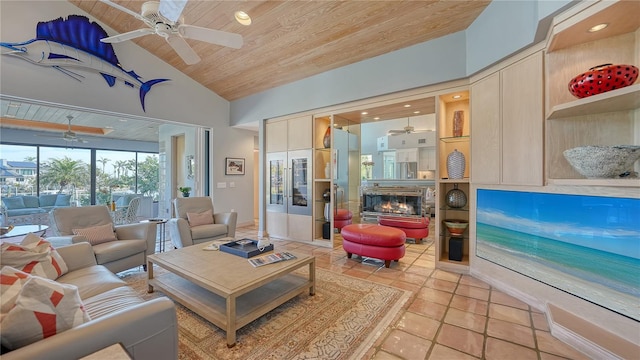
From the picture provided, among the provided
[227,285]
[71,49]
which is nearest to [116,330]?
[227,285]

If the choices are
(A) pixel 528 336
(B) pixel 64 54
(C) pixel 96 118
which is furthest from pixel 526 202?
(C) pixel 96 118

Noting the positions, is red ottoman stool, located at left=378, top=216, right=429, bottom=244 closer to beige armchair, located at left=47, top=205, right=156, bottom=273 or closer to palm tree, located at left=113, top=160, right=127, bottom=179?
beige armchair, located at left=47, top=205, right=156, bottom=273

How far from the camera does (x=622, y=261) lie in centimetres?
185

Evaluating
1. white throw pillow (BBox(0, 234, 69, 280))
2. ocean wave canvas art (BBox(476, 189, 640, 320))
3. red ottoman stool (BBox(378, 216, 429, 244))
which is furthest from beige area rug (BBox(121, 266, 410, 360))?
red ottoman stool (BBox(378, 216, 429, 244))

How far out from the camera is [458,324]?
2121 mm

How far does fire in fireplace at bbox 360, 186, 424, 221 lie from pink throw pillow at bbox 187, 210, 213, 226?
9.32 feet

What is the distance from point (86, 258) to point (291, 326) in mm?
1961

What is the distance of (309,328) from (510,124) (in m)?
2.87

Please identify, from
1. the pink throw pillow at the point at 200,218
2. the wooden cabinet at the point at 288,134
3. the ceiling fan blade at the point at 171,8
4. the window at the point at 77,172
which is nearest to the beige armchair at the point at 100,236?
the pink throw pillow at the point at 200,218

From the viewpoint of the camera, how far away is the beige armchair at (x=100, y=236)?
2.75 meters

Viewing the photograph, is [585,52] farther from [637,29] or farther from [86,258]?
[86,258]

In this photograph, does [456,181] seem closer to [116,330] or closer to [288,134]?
[288,134]

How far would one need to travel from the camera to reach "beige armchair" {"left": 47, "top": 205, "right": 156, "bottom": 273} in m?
2.75

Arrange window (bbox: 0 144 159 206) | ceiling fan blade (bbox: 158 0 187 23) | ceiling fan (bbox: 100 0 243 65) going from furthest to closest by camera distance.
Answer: window (bbox: 0 144 159 206)
ceiling fan (bbox: 100 0 243 65)
ceiling fan blade (bbox: 158 0 187 23)
